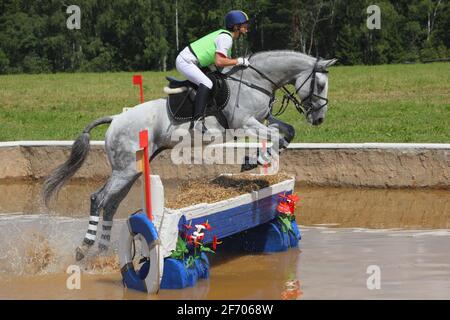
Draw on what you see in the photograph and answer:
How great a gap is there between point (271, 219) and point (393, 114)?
32.2 ft

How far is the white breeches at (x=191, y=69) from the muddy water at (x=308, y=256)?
1675 mm

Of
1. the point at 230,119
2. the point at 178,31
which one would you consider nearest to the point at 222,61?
the point at 230,119

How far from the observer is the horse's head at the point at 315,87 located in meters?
8.43

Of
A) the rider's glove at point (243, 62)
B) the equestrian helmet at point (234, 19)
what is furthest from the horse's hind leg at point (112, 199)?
the equestrian helmet at point (234, 19)

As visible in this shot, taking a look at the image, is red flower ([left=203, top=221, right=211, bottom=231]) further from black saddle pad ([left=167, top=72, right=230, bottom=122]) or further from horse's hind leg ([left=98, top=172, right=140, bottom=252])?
black saddle pad ([left=167, top=72, right=230, bottom=122])

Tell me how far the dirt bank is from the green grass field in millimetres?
2018

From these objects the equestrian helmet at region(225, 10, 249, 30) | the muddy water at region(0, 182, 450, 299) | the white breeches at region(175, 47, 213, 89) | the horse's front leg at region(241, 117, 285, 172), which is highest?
the equestrian helmet at region(225, 10, 249, 30)

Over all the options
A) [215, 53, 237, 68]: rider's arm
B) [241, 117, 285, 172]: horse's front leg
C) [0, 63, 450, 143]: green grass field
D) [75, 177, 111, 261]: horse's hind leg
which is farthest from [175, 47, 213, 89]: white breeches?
[0, 63, 450, 143]: green grass field

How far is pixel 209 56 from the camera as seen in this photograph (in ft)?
27.2

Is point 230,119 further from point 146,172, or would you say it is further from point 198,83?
point 146,172

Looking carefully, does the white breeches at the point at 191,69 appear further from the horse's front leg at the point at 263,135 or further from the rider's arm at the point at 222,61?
the horse's front leg at the point at 263,135

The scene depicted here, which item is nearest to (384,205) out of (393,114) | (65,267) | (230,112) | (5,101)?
(230,112)

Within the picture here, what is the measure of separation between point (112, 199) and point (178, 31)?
47.9 m

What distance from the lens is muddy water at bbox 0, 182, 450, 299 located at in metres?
7.25
